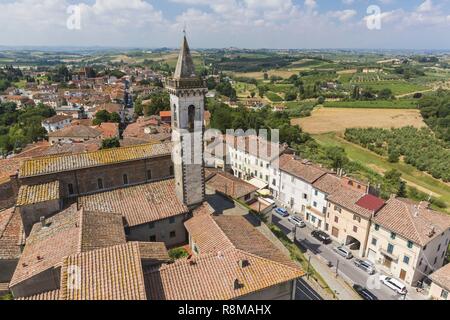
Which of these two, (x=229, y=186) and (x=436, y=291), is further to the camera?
(x=229, y=186)

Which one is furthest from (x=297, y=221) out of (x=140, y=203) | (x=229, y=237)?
(x=140, y=203)

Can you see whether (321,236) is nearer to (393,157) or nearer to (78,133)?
(393,157)

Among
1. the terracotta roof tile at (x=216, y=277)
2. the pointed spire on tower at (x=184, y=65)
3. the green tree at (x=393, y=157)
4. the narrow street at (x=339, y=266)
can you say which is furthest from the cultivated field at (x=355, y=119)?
the terracotta roof tile at (x=216, y=277)

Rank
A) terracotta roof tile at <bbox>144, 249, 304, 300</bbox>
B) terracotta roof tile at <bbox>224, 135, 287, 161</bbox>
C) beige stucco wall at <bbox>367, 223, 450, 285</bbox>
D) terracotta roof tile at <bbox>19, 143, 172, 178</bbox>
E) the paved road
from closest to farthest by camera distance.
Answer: terracotta roof tile at <bbox>144, 249, 304, 300</bbox> → terracotta roof tile at <bbox>19, 143, 172, 178</bbox> → beige stucco wall at <bbox>367, 223, 450, 285</bbox> → the paved road → terracotta roof tile at <bbox>224, 135, 287, 161</bbox>

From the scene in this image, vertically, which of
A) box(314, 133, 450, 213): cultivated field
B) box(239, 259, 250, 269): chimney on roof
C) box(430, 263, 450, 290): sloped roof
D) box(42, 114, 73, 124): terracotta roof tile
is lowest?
box(314, 133, 450, 213): cultivated field

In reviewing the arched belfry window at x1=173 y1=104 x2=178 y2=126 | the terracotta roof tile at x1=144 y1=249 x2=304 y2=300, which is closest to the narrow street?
the terracotta roof tile at x1=144 y1=249 x2=304 y2=300

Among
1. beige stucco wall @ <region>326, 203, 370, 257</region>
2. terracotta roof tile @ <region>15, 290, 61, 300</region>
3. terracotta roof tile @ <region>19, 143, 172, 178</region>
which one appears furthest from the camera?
beige stucco wall @ <region>326, 203, 370, 257</region>

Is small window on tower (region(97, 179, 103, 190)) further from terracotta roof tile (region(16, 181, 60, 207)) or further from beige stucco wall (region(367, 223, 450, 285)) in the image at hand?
beige stucco wall (region(367, 223, 450, 285))
